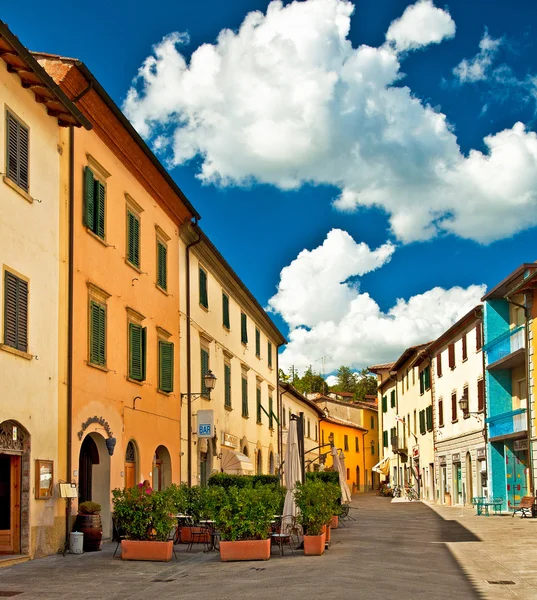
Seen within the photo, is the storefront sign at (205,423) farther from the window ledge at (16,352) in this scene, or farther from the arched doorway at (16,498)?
the window ledge at (16,352)

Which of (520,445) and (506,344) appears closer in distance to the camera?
(520,445)

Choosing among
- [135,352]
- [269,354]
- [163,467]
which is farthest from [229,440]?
[269,354]

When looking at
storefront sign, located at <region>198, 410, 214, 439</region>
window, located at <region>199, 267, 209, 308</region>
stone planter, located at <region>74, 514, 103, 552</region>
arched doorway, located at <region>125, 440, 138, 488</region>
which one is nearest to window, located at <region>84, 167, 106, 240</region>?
arched doorway, located at <region>125, 440, 138, 488</region>

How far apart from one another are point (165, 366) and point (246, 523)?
31.9ft

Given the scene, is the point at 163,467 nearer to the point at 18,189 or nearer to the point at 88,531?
the point at 88,531

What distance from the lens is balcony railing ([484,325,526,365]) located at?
105ft

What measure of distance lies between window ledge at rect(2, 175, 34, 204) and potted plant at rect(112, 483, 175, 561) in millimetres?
5581

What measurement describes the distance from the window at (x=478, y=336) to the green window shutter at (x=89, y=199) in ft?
73.5

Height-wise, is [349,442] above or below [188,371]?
below

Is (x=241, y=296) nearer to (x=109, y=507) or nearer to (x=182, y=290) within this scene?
(x=182, y=290)

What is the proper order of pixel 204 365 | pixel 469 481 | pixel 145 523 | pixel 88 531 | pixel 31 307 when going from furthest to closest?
pixel 469 481 < pixel 204 365 < pixel 88 531 < pixel 31 307 < pixel 145 523

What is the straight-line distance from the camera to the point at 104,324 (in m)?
19.5

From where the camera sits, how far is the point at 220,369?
3172cm

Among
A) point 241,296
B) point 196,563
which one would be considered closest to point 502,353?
point 241,296
